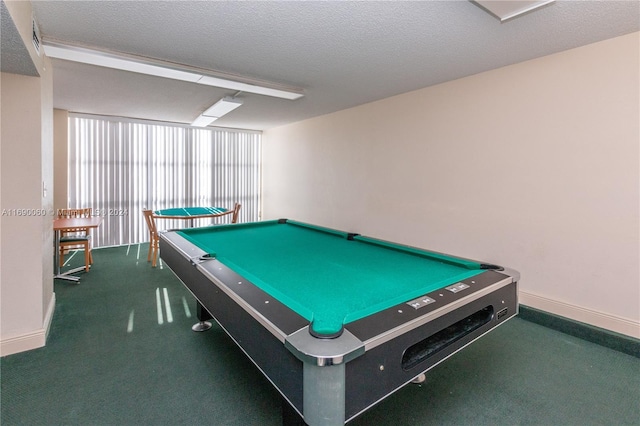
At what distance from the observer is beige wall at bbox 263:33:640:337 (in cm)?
232

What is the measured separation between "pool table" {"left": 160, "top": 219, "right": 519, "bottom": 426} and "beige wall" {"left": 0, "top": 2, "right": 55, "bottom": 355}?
931mm

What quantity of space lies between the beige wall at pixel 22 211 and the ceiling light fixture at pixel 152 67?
185mm

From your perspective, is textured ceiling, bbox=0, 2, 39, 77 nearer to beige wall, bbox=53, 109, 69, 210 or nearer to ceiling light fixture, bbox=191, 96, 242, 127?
ceiling light fixture, bbox=191, 96, 242, 127

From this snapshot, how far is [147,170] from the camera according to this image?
5824 millimetres

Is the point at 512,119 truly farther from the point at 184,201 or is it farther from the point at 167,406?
the point at 184,201

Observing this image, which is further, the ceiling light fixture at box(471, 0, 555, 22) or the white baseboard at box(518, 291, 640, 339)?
the white baseboard at box(518, 291, 640, 339)

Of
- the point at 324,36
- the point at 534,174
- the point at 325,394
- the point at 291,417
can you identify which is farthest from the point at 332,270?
the point at 534,174

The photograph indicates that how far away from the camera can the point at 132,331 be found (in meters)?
2.53

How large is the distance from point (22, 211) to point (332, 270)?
2284 millimetres

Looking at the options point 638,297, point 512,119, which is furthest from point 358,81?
point 638,297

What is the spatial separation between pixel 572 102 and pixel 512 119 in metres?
0.45

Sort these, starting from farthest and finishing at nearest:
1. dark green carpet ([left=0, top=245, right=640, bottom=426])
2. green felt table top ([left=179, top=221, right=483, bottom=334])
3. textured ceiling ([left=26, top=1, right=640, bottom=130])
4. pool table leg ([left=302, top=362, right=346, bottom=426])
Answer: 1. textured ceiling ([left=26, top=1, right=640, bottom=130])
2. dark green carpet ([left=0, top=245, right=640, bottom=426])
3. green felt table top ([left=179, top=221, right=483, bottom=334])
4. pool table leg ([left=302, top=362, right=346, bottom=426])

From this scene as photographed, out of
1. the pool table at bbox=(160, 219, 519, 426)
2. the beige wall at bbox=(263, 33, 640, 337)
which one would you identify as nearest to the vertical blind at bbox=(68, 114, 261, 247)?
the beige wall at bbox=(263, 33, 640, 337)

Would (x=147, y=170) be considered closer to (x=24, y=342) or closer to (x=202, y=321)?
(x=24, y=342)
